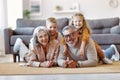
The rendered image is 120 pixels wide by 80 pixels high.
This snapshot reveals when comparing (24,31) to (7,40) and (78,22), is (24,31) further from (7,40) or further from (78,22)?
(78,22)

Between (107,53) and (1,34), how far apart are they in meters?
3.24

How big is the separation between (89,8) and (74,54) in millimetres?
5063

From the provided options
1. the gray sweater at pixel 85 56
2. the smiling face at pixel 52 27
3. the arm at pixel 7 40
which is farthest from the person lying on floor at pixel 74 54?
the arm at pixel 7 40

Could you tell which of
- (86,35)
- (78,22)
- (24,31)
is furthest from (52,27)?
(24,31)

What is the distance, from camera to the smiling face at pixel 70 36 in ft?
8.39

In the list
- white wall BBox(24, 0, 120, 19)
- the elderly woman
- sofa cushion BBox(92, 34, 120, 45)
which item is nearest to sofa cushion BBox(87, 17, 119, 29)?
sofa cushion BBox(92, 34, 120, 45)

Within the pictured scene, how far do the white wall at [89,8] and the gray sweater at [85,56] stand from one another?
16.4ft

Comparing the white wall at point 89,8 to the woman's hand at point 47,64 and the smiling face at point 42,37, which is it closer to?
the smiling face at point 42,37

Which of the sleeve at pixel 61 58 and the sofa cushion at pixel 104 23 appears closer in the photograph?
the sleeve at pixel 61 58

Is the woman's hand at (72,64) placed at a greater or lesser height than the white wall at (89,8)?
Result: lesser

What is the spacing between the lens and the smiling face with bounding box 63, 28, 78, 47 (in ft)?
8.39

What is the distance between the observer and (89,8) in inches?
298

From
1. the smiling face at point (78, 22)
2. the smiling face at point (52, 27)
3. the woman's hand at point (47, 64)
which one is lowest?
the woman's hand at point (47, 64)

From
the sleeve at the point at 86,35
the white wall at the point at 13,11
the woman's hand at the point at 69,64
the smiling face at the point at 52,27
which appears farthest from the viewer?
the white wall at the point at 13,11
